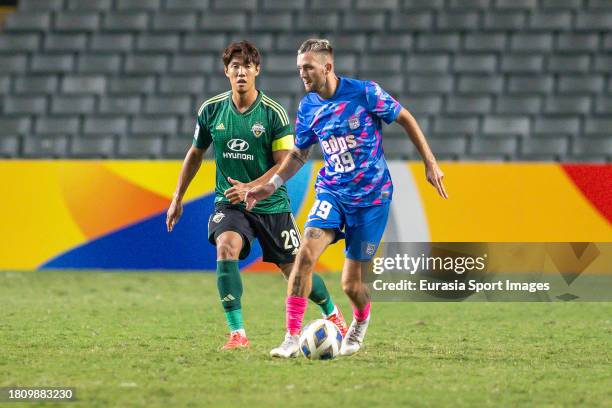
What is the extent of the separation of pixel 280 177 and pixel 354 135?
1.77 ft

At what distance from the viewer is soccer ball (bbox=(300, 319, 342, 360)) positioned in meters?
6.38

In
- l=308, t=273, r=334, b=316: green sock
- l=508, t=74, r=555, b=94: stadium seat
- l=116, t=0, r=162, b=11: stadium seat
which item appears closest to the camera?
l=308, t=273, r=334, b=316: green sock

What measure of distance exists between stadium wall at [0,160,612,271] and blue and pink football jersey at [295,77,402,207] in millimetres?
5067

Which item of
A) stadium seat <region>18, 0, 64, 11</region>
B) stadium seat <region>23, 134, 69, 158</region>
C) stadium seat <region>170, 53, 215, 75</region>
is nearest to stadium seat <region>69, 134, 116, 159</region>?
stadium seat <region>23, 134, 69, 158</region>

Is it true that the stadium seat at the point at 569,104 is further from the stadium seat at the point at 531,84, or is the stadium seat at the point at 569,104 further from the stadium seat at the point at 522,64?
the stadium seat at the point at 522,64

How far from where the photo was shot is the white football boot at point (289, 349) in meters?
6.39

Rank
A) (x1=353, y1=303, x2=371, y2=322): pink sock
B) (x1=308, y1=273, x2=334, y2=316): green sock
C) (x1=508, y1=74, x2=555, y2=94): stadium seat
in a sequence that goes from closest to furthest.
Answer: (x1=353, y1=303, x2=371, y2=322): pink sock
(x1=308, y1=273, x2=334, y2=316): green sock
(x1=508, y1=74, x2=555, y2=94): stadium seat

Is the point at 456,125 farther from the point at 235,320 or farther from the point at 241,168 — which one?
the point at 235,320

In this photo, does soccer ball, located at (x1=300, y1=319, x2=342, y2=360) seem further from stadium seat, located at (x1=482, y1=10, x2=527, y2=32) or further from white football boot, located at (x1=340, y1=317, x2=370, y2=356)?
stadium seat, located at (x1=482, y1=10, x2=527, y2=32)

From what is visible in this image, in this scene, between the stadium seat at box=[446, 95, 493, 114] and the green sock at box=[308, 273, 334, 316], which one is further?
the stadium seat at box=[446, 95, 493, 114]

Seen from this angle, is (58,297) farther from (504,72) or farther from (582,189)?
(504,72)

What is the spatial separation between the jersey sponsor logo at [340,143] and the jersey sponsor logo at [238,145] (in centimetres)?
70

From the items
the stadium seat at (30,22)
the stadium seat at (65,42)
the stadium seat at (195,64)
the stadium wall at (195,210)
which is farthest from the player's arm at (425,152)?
the stadium seat at (30,22)

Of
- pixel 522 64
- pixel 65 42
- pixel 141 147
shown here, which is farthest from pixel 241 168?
pixel 65 42
